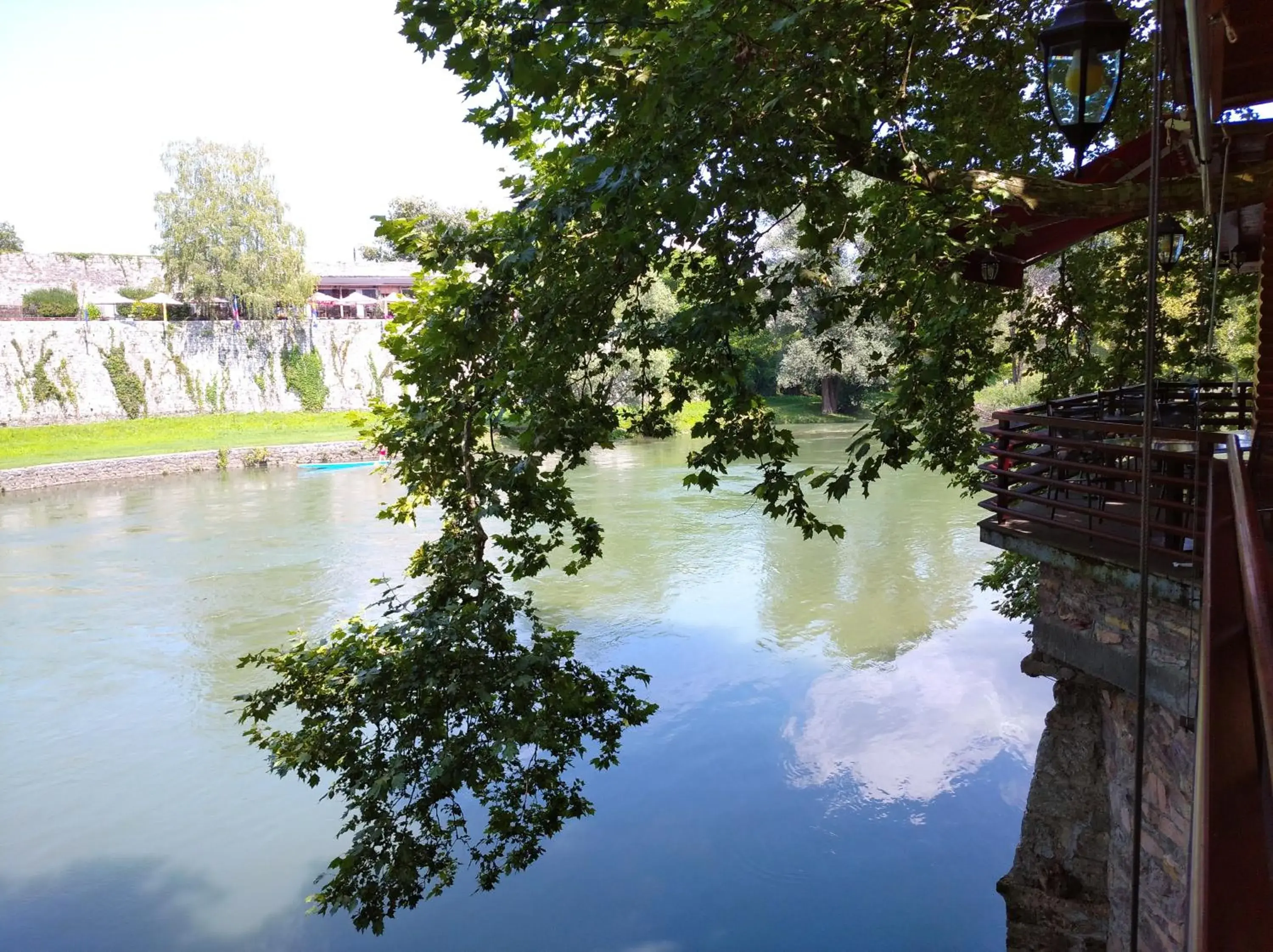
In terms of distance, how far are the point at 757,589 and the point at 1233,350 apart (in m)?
10.8

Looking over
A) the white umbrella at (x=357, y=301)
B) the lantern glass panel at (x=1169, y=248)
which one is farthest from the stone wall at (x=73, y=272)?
the lantern glass panel at (x=1169, y=248)

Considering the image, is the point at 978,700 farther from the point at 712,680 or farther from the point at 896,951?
the point at 896,951

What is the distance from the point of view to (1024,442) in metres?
4.74

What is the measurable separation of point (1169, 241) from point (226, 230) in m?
28.8

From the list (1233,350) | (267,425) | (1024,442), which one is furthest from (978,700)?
(267,425)

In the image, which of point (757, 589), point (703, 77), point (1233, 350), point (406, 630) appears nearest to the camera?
point (703, 77)

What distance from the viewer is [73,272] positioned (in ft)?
109

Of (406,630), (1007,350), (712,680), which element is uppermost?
(1007,350)

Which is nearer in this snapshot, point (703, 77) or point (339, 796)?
point (703, 77)

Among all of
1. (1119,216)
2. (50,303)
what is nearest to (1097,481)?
(1119,216)

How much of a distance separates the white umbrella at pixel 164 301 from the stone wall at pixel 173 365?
1.73ft

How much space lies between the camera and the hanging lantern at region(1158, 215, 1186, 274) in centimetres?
688

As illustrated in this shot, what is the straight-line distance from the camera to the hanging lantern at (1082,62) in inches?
116

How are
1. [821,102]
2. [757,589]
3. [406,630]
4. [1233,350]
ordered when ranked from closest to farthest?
[821,102] < [406,630] < [757,589] < [1233,350]
